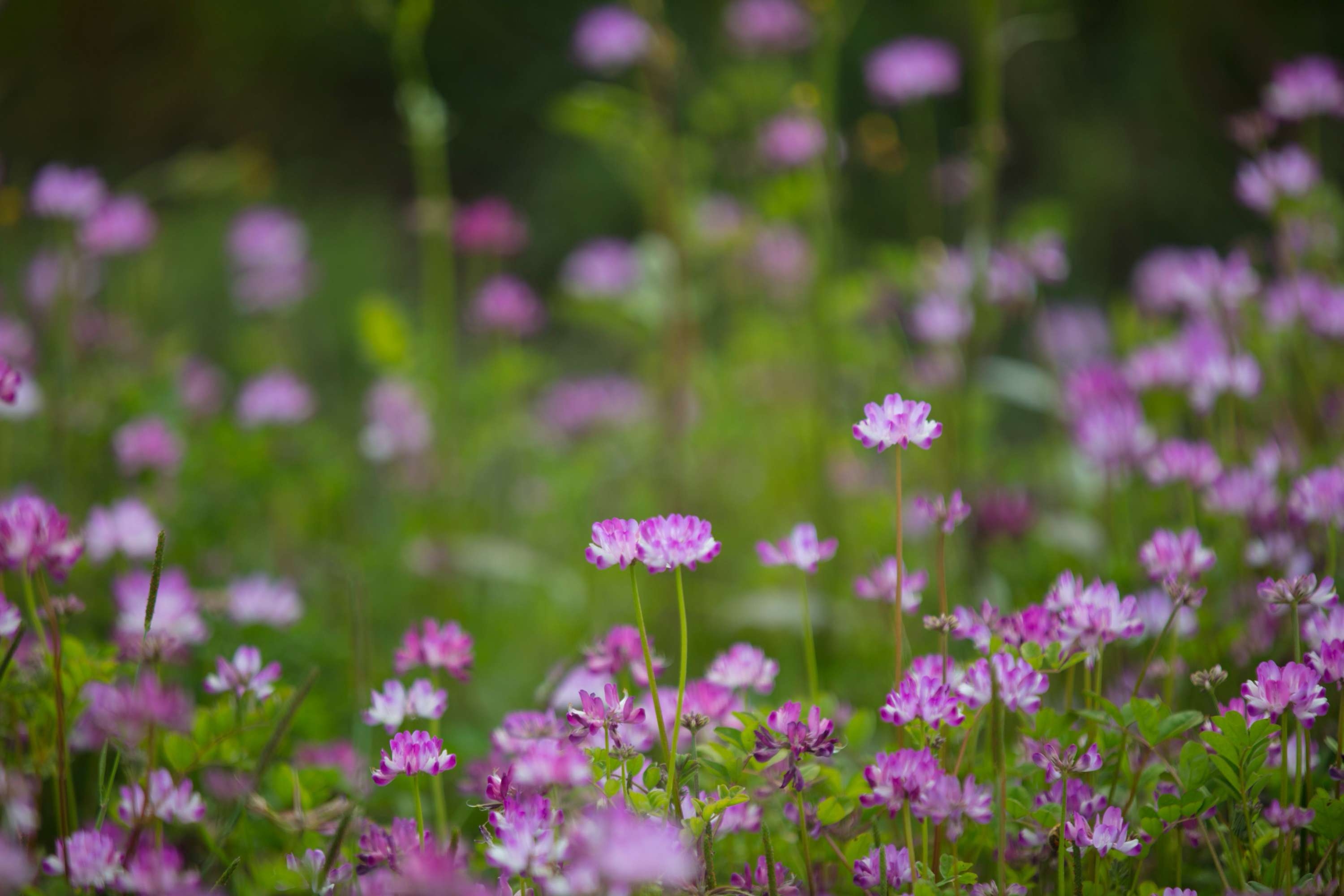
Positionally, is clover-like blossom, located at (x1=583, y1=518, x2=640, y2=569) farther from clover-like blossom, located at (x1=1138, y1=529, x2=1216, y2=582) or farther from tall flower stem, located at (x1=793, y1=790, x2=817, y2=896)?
clover-like blossom, located at (x1=1138, y1=529, x2=1216, y2=582)

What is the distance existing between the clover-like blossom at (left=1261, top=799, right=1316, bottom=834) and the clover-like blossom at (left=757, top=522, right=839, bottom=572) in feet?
0.98

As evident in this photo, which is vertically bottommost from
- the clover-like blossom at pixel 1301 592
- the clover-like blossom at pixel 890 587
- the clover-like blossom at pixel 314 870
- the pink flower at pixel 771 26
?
the clover-like blossom at pixel 314 870

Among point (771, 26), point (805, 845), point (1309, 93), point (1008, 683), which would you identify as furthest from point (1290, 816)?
point (771, 26)

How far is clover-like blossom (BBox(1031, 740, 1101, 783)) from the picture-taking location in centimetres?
61

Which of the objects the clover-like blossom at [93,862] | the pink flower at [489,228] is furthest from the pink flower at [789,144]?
the clover-like blossom at [93,862]

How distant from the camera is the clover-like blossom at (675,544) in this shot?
60cm

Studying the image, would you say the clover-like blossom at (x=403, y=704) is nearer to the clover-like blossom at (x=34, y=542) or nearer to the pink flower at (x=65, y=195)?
the clover-like blossom at (x=34, y=542)

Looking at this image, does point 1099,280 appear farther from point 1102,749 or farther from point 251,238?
point 1102,749

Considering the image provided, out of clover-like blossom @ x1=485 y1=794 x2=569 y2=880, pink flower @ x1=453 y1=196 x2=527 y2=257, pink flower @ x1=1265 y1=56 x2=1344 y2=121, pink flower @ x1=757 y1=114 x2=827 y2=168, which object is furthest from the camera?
pink flower @ x1=757 y1=114 x2=827 y2=168

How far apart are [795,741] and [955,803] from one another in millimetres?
99

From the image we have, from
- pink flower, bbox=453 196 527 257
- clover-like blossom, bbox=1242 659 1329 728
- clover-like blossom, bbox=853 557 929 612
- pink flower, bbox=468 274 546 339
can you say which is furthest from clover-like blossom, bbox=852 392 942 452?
pink flower, bbox=468 274 546 339

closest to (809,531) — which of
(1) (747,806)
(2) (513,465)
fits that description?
(1) (747,806)

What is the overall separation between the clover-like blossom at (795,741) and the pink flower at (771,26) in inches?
58.7

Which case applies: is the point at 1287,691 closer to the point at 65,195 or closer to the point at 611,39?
the point at 65,195
